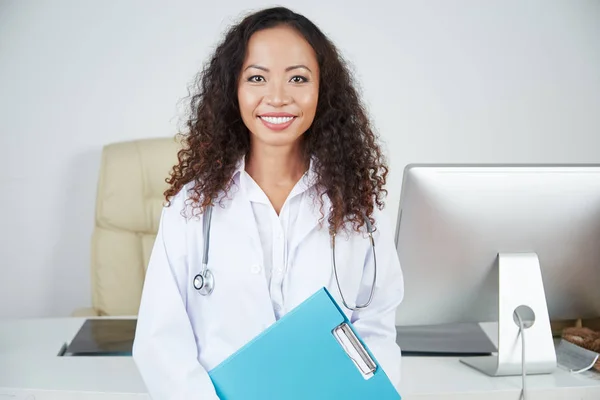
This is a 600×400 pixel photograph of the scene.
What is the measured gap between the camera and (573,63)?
10.3 feet

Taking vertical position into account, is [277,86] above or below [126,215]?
above

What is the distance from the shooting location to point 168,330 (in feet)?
4.43

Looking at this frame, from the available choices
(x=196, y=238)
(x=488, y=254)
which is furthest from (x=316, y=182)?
(x=488, y=254)

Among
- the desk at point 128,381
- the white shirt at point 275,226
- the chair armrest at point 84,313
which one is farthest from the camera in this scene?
the chair armrest at point 84,313

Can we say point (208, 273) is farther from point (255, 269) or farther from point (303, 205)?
point (303, 205)

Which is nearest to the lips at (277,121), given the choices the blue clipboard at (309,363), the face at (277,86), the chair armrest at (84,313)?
the face at (277,86)

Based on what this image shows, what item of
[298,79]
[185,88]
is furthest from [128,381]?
[185,88]

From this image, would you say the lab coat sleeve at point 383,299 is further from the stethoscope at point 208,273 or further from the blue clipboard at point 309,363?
the blue clipboard at point 309,363

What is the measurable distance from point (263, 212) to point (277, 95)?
25 cm

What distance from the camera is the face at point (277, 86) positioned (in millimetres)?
1367

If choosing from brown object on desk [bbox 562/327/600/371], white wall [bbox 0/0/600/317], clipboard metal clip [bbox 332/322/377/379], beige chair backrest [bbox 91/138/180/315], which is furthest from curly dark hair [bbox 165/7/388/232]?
white wall [bbox 0/0/600/317]

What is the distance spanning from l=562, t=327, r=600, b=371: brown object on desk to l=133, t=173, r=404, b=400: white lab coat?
63 centimetres

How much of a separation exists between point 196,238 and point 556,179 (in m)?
0.78

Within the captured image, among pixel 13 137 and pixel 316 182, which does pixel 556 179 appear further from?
pixel 13 137
